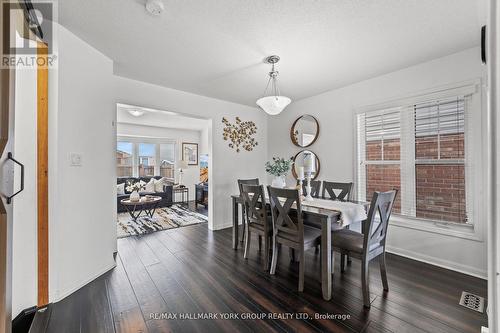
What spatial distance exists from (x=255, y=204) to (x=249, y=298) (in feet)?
3.29

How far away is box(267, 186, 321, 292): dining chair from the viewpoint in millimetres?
2068

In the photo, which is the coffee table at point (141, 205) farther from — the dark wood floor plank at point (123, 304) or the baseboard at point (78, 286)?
the dark wood floor plank at point (123, 304)

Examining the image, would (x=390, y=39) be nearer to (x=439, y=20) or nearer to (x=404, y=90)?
(x=439, y=20)

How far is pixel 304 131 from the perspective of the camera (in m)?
4.08

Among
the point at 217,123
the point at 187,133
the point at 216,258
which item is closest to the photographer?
the point at 216,258

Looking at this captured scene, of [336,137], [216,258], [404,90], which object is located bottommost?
[216,258]

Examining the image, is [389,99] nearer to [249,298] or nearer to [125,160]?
[249,298]

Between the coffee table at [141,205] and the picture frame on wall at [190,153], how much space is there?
2.35 meters

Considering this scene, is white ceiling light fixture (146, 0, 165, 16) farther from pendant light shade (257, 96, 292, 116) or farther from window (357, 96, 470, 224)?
window (357, 96, 470, 224)

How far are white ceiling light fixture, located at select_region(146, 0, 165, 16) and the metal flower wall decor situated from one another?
2469 millimetres

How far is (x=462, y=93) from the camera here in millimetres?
2420

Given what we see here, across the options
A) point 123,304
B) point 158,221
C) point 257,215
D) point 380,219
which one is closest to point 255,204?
point 257,215

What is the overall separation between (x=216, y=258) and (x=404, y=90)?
10.8ft

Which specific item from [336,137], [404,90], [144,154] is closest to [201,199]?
[144,154]
